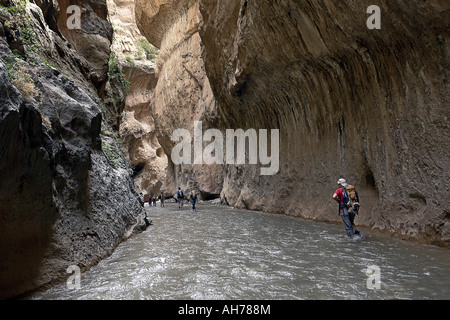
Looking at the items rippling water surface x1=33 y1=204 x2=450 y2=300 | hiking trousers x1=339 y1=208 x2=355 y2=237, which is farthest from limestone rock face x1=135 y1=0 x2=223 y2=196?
rippling water surface x1=33 y1=204 x2=450 y2=300

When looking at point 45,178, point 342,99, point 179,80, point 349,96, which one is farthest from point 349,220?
point 179,80

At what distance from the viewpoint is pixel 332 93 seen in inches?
380

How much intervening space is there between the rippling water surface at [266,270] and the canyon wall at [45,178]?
15.1 inches

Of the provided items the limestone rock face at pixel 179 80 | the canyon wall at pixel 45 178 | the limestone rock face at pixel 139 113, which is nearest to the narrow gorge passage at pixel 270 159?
the canyon wall at pixel 45 178

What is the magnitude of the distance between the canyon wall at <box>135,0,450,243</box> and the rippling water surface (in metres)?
1.59

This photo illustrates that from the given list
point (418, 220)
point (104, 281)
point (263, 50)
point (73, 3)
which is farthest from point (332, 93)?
point (73, 3)

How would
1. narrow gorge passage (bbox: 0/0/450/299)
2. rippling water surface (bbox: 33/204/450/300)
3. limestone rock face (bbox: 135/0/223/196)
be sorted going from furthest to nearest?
limestone rock face (bbox: 135/0/223/196) < narrow gorge passage (bbox: 0/0/450/299) < rippling water surface (bbox: 33/204/450/300)

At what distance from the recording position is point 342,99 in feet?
30.3

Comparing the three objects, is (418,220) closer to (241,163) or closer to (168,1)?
Answer: (241,163)

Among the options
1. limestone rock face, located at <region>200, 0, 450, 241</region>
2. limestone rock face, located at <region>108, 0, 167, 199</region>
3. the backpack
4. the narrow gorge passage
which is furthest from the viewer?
limestone rock face, located at <region>108, 0, 167, 199</region>

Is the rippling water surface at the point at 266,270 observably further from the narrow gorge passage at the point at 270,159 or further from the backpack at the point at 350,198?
the backpack at the point at 350,198

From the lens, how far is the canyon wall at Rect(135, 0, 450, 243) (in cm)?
594

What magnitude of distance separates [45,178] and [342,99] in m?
8.32

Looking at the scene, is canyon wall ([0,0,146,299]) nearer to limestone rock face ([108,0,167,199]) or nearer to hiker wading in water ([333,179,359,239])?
hiker wading in water ([333,179,359,239])
